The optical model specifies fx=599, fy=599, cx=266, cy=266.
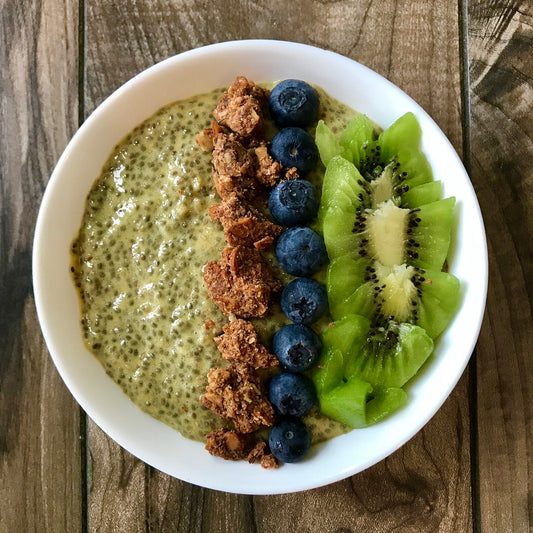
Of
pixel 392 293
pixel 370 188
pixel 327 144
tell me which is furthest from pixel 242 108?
pixel 392 293

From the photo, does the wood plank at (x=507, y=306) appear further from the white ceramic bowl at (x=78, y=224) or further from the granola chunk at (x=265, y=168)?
the granola chunk at (x=265, y=168)

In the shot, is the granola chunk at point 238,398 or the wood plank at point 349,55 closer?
the granola chunk at point 238,398

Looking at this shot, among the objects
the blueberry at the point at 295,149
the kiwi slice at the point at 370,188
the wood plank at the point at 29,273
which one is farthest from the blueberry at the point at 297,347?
the wood plank at the point at 29,273

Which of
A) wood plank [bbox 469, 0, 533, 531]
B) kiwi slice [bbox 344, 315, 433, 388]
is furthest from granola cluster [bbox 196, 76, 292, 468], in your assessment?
wood plank [bbox 469, 0, 533, 531]

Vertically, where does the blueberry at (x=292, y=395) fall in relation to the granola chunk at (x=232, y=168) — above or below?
below

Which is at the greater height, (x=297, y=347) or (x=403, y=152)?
(x=403, y=152)

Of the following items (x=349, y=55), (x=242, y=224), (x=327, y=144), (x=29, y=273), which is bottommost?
(x=29, y=273)

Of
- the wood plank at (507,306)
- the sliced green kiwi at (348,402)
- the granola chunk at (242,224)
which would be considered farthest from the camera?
the wood plank at (507,306)

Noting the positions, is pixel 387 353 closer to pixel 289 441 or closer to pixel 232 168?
pixel 289 441

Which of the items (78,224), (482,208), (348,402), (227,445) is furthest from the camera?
(482,208)
